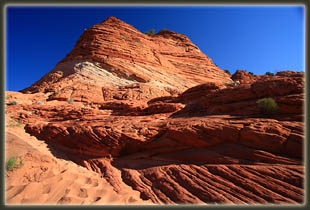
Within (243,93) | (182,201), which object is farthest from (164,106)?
(182,201)

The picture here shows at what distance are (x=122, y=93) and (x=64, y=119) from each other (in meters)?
6.43

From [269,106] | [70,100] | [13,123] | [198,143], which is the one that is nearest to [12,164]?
[13,123]

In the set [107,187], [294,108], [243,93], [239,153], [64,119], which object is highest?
[243,93]

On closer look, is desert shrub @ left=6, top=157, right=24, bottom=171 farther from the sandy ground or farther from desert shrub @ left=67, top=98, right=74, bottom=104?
desert shrub @ left=67, top=98, right=74, bottom=104

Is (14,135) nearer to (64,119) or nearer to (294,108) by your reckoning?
(64,119)

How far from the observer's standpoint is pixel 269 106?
18.8 feet

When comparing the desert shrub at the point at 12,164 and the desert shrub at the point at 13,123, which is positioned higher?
the desert shrub at the point at 13,123

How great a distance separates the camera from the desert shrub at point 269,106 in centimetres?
568

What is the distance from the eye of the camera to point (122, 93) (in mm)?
14797

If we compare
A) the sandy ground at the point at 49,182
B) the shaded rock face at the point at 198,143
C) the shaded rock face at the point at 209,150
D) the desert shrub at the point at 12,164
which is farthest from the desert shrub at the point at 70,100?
the desert shrub at the point at 12,164

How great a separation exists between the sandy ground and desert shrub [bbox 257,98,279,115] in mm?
5119

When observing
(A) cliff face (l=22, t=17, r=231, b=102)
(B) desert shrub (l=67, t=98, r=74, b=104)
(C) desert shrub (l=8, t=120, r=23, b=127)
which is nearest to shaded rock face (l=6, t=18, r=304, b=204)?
(C) desert shrub (l=8, t=120, r=23, b=127)

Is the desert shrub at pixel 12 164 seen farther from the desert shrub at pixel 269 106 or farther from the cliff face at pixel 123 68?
the desert shrub at pixel 269 106

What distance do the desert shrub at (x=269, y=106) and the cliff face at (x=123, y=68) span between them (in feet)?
33.0
